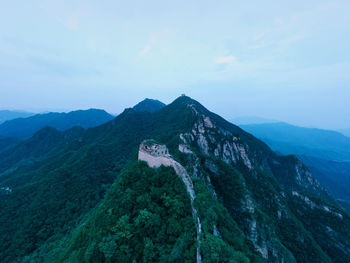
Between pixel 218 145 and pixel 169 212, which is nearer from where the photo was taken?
pixel 169 212

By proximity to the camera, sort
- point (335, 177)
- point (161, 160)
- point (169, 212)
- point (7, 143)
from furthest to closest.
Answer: point (335, 177)
point (7, 143)
point (161, 160)
point (169, 212)

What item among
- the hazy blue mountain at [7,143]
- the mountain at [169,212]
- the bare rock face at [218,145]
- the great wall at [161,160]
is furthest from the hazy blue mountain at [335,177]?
the hazy blue mountain at [7,143]

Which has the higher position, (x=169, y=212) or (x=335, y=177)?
(x=169, y=212)

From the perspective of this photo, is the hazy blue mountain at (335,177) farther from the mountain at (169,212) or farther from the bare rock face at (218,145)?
the bare rock face at (218,145)

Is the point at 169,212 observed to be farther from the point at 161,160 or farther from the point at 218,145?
the point at 218,145

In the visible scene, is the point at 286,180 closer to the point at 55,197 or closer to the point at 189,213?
the point at 189,213

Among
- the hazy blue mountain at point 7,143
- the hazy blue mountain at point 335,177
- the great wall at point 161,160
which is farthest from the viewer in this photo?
the hazy blue mountain at point 7,143

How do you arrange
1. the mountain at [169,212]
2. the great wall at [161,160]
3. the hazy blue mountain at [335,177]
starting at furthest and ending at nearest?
the hazy blue mountain at [335,177] < the great wall at [161,160] < the mountain at [169,212]

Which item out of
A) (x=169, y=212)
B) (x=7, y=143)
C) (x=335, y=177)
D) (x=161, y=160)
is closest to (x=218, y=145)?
(x=161, y=160)

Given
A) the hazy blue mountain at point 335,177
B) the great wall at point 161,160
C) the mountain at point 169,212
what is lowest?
the hazy blue mountain at point 335,177
